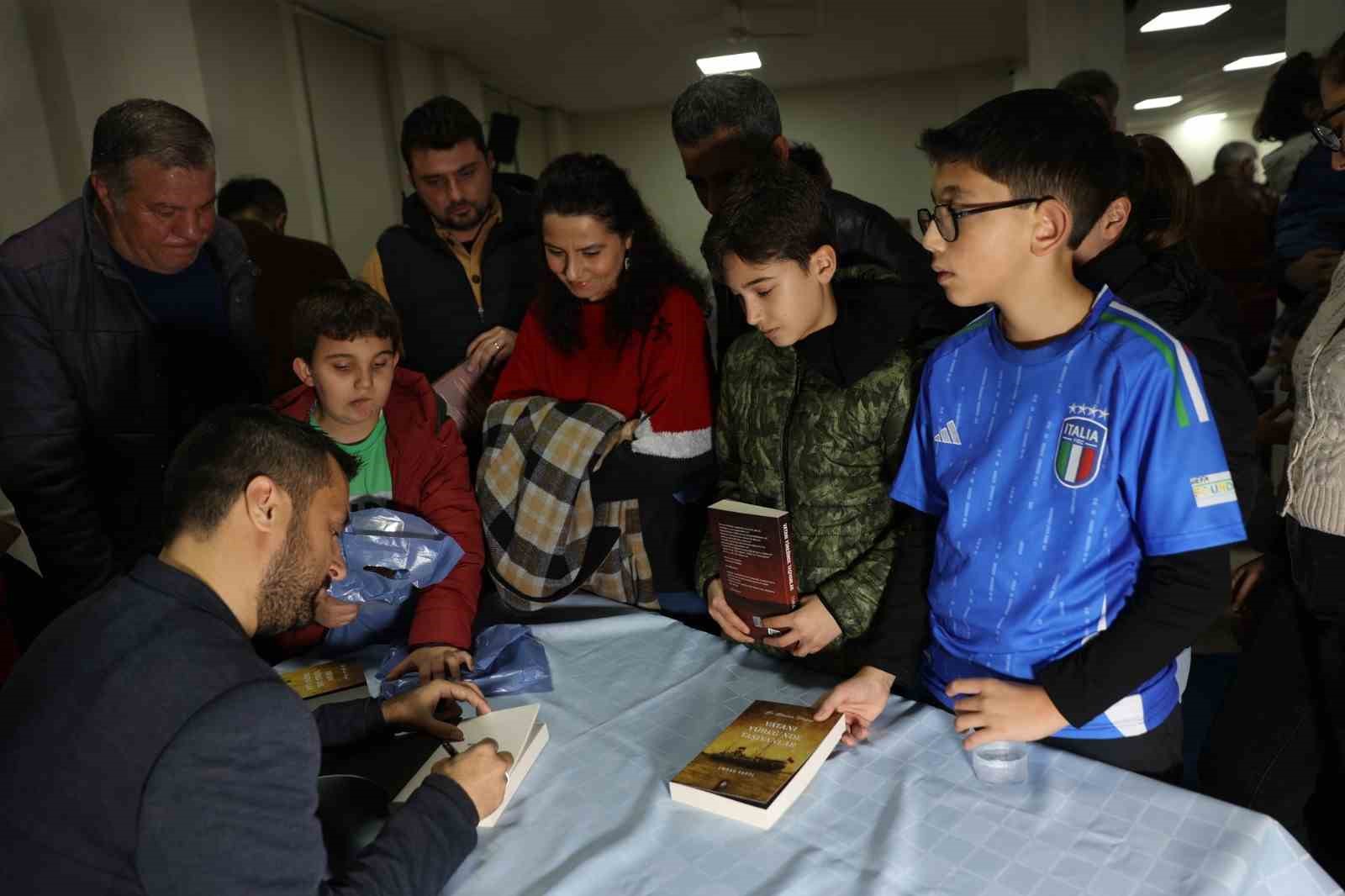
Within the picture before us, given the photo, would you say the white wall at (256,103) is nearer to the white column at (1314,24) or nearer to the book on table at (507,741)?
the book on table at (507,741)

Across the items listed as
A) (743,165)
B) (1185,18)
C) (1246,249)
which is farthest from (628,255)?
(1185,18)

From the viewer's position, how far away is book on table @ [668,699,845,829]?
116 centimetres

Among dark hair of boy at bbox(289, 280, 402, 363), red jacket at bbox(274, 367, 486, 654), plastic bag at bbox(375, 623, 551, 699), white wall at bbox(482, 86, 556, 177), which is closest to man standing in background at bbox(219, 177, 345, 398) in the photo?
dark hair of boy at bbox(289, 280, 402, 363)

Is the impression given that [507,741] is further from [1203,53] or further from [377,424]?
[1203,53]

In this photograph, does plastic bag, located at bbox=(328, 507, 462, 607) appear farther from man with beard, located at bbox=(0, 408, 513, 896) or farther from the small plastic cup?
the small plastic cup

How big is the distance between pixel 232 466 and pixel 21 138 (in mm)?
3837

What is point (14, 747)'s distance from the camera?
3.18ft

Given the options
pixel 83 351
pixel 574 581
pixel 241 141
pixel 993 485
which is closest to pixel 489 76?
pixel 241 141

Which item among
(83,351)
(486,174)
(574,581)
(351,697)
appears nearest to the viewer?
(351,697)

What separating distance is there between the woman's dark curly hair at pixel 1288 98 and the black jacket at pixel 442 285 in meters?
2.36

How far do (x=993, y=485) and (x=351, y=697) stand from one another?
124 cm

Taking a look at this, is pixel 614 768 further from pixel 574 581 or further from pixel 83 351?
pixel 83 351

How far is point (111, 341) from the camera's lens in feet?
7.14

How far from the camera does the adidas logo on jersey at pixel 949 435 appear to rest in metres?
1.39
